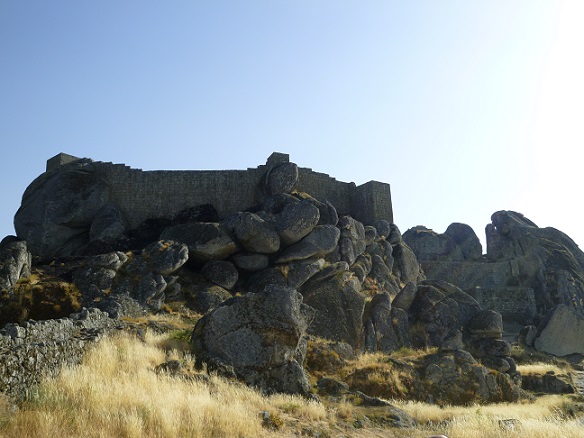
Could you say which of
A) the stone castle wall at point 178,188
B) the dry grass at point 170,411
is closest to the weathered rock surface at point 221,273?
the stone castle wall at point 178,188

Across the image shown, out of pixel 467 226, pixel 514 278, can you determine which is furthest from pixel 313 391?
pixel 467 226

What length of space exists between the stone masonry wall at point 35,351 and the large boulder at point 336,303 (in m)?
Result: 13.9

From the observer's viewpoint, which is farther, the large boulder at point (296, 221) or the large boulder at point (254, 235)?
the large boulder at point (296, 221)

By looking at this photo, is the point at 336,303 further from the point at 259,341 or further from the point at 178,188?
the point at 178,188

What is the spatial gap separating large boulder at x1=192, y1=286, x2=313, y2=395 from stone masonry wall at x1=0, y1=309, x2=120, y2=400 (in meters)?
3.06

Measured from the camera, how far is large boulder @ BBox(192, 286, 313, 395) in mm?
14180

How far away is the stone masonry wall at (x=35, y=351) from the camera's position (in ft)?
27.6

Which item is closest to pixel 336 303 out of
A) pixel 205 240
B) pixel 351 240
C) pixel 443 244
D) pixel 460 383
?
pixel 351 240

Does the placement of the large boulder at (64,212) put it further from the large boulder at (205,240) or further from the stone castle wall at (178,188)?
the large boulder at (205,240)

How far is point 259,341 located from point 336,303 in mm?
12430

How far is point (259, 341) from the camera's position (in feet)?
48.5

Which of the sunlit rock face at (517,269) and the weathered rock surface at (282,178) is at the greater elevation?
the weathered rock surface at (282,178)

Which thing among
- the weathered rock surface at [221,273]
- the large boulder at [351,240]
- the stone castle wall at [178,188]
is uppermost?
the stone castle wall at [178,188]

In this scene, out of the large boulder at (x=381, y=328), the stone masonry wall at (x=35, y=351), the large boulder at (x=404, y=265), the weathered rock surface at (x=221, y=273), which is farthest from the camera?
the large boulder at (x=404, y=265)
